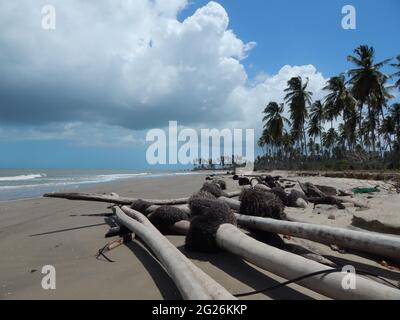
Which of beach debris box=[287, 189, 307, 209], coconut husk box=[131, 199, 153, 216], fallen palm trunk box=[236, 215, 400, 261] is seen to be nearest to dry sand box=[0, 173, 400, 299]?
fallen palm trunk box=[236, 215, 400, 261]

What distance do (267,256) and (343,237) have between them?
0.94 meters

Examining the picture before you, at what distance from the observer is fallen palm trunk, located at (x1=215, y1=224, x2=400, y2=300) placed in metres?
2.05

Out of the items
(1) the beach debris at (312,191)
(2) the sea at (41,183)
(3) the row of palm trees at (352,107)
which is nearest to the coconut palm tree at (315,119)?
(3) the row of palm trees at (352,107)

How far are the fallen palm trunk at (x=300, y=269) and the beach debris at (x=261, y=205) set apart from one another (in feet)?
3.75

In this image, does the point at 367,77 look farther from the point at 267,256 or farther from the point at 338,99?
the point at 267,256

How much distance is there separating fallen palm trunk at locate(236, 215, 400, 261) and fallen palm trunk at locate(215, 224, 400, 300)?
63 centimetres

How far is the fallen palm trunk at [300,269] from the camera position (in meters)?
2.05

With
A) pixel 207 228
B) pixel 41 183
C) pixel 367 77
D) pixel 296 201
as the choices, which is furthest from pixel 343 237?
pixel 367 77

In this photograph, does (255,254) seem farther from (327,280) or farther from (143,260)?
(143,260)

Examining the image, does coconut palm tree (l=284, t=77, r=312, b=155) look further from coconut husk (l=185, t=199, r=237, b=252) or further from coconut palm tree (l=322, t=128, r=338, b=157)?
coconut husk (l=185, t=199, r=237, b=252)

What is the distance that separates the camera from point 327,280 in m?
2.26

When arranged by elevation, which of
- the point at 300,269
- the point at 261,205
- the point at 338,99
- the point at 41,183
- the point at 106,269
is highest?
the point at 338,99

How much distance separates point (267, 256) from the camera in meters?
2.67
